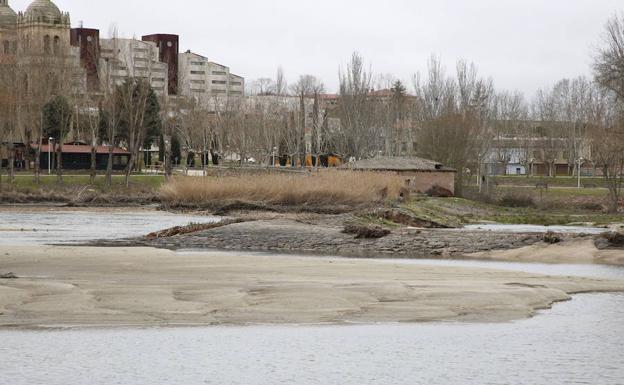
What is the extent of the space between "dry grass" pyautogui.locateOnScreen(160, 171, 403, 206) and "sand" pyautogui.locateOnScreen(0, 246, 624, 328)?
1124 inches

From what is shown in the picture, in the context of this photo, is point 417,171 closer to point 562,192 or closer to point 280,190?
point 562,192

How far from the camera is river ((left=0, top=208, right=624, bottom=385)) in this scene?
61.9 ft

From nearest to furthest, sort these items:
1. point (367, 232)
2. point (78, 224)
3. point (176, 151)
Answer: point (367, 232)
point (78, 224)
point (176, 151)

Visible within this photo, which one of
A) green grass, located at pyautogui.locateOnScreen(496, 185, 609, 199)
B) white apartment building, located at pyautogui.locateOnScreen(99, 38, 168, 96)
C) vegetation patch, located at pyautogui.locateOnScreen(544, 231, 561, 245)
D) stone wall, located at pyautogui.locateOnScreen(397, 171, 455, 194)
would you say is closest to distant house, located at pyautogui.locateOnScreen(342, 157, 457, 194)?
stone wall, located at pyautogui.locateOnScreen(397, 171, 455, 194)

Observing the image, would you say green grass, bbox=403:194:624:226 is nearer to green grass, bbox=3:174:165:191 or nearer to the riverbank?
the riverbank

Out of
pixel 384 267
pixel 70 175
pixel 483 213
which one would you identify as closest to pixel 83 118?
pixel 70 175

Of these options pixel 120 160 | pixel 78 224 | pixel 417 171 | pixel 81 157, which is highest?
pixel 81 157

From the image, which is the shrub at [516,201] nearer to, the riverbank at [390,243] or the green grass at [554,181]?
the green grass at [554,181]

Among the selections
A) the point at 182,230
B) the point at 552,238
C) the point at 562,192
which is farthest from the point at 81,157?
the point at 552,238

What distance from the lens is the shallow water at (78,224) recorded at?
45344 millimetres

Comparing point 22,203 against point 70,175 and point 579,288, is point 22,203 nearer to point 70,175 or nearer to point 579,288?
point 70,175

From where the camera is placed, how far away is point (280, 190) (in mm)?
64375

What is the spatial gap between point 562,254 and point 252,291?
52.0 ft

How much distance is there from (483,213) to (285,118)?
70.6 metres
